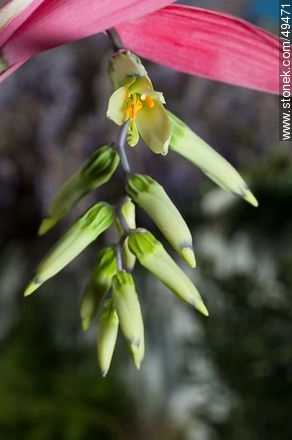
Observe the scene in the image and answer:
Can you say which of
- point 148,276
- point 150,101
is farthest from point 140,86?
point 148,276

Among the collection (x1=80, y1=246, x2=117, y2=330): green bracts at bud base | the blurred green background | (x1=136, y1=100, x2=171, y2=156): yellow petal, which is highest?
(x1=136, y1=100, x2=171, y2=156): yellow petal

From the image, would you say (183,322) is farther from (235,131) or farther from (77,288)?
(235,131)

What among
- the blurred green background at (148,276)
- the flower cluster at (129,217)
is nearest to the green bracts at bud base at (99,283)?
the flower cluster at (129,217)

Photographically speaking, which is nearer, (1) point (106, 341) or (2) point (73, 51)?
(1) point (106, 341)

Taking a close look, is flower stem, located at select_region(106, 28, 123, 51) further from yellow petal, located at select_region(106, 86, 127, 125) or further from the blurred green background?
the blurred green background

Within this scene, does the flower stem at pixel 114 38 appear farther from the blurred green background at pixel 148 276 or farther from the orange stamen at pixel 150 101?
the blurred green background at pixel 148 276

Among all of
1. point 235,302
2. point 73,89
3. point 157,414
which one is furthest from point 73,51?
point 157,414

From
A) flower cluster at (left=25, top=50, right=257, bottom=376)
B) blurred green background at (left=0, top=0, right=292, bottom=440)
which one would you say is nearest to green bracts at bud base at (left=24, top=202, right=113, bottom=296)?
flower cluster at (left=25, top=50, right=257, bottom=376)

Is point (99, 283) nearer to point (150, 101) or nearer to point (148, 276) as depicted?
point (150, 101)
